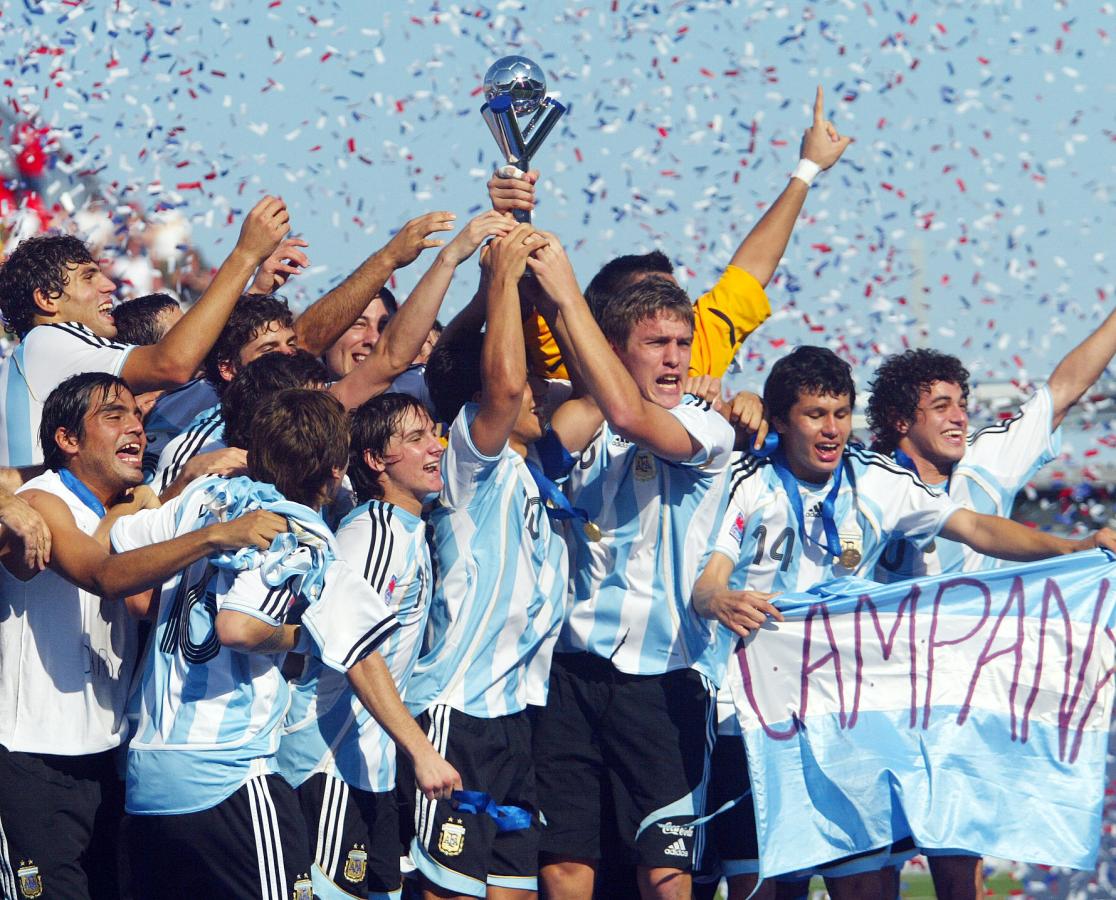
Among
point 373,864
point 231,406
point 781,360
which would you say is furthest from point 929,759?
point 231,406

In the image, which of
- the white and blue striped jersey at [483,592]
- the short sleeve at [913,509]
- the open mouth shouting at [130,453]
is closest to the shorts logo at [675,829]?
the white and blue striped jersey at [483,592]

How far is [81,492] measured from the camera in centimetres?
476

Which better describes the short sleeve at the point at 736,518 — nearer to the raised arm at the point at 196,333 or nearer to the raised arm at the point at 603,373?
the raised arm at the point at 603,373

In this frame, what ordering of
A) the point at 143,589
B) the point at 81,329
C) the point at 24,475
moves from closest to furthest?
the point at 143,589
the point at 24,475
the point at 81,329

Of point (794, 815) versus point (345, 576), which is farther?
point (794, 815)

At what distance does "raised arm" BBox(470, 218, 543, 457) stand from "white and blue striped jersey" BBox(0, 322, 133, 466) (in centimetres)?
123

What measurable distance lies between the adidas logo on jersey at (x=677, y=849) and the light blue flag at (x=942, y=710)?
1.30 ft

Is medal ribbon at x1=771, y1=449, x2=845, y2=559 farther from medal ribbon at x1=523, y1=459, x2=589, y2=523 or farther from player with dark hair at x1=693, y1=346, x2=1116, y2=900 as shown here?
medal ribbon at x1=523, y1=459, x2=589, y2=523

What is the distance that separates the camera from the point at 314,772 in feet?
16.2

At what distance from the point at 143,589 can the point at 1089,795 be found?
132 inches

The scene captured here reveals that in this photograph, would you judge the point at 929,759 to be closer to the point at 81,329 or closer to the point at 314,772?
the point at 314,772

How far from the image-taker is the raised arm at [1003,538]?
586cm

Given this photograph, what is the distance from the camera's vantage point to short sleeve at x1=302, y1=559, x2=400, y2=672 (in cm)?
451

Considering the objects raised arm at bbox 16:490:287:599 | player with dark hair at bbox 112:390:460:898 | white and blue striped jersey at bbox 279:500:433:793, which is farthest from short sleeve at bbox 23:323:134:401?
white and blue striped jersey at bbox 279:500:433:793
